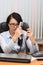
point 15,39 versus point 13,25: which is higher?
point 13,25

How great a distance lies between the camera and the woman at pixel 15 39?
2150 millimetres

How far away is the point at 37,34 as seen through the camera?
361cm

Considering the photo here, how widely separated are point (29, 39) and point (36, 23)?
1302mm

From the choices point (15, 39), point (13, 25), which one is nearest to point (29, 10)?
point (13, 25)

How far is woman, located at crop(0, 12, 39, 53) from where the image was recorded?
2150 mm

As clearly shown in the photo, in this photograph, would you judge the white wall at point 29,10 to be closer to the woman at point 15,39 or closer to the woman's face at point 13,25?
the woman at point 15,39

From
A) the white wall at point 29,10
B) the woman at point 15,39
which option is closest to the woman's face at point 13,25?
the woman at point 15,39

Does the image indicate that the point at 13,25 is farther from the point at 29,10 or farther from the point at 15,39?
the point at 29,10

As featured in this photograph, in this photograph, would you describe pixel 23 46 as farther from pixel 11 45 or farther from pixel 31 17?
pixel 31 17

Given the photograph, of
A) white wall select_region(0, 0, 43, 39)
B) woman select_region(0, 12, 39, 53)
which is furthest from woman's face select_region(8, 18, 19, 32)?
white wall select_region(0, 0, 43, 39)

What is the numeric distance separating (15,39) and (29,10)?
5.26ft

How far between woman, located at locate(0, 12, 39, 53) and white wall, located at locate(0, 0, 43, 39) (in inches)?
45.3

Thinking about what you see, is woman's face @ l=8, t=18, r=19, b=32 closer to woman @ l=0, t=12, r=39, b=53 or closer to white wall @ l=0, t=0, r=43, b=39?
woman @ l=0, t=12, r=39, b=53

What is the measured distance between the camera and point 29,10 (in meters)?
3.60
